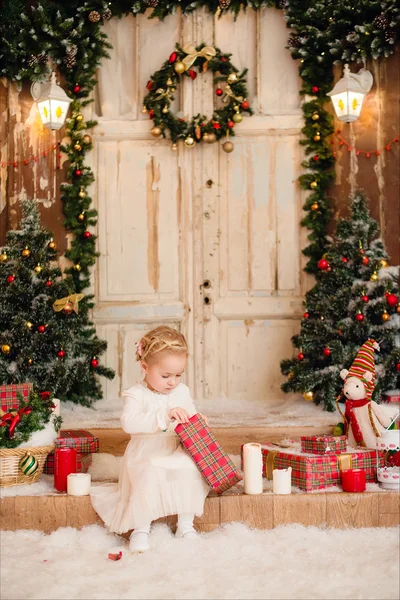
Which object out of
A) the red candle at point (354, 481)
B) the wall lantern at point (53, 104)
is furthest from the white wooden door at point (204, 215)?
the red candle at point (354, 481)

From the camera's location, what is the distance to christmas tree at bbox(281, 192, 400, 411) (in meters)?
5.09

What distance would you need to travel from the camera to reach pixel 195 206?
604 cm

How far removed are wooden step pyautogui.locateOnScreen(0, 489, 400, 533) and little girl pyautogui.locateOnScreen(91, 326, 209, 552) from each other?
0.34 ft

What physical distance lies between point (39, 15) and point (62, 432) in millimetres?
3324

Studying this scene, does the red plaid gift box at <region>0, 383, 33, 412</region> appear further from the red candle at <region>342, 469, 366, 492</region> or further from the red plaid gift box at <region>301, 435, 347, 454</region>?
the red candle at <region>342, 469, 366, 492</region>

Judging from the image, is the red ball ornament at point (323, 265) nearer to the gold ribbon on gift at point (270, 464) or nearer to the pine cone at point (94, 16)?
the gold ribbon on gift at point (270, 464)

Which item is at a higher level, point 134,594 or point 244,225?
point 244,225

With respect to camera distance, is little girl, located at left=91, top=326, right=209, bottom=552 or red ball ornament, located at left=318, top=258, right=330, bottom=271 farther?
red ball ornament, located at left=318, top=258, right=330, bottom=271

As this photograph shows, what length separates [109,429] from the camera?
445cm

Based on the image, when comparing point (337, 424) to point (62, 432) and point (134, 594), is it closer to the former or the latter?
point (62, 432)

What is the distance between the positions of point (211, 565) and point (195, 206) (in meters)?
3.63

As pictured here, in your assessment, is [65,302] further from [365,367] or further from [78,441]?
[365,367]

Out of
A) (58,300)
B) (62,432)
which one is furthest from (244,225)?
(62,432)

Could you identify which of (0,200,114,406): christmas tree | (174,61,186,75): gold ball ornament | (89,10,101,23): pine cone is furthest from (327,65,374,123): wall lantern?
(0,200,114,406): christmas tree
